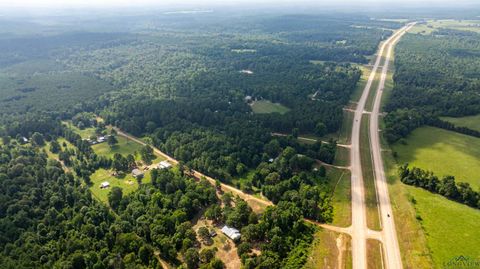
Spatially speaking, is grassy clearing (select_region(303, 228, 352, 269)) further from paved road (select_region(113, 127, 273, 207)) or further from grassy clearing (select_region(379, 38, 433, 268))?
paved road (select_region(113, 127, 273, 207))

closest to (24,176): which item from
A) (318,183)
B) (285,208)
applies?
(285,208)

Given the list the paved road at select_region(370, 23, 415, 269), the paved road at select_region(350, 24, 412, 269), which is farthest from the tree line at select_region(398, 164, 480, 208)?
the paved road at select_region(350, 24, 412, 269)

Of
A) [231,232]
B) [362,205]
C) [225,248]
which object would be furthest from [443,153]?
[225,248]

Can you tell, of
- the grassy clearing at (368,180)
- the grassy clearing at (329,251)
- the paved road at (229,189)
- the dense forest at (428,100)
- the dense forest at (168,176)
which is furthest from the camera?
the dense forest at (428,100)

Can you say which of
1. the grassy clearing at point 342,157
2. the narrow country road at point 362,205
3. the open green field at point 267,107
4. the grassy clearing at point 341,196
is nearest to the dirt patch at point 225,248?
the narrow country road at point 362,205

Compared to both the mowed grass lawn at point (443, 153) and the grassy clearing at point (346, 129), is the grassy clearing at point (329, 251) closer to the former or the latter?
the mowed grass lawn at point (443, 153)

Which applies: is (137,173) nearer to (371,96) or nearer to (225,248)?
(225,248)

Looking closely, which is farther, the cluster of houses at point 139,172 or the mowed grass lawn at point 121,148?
the mowed grass lawn at point 121,148
